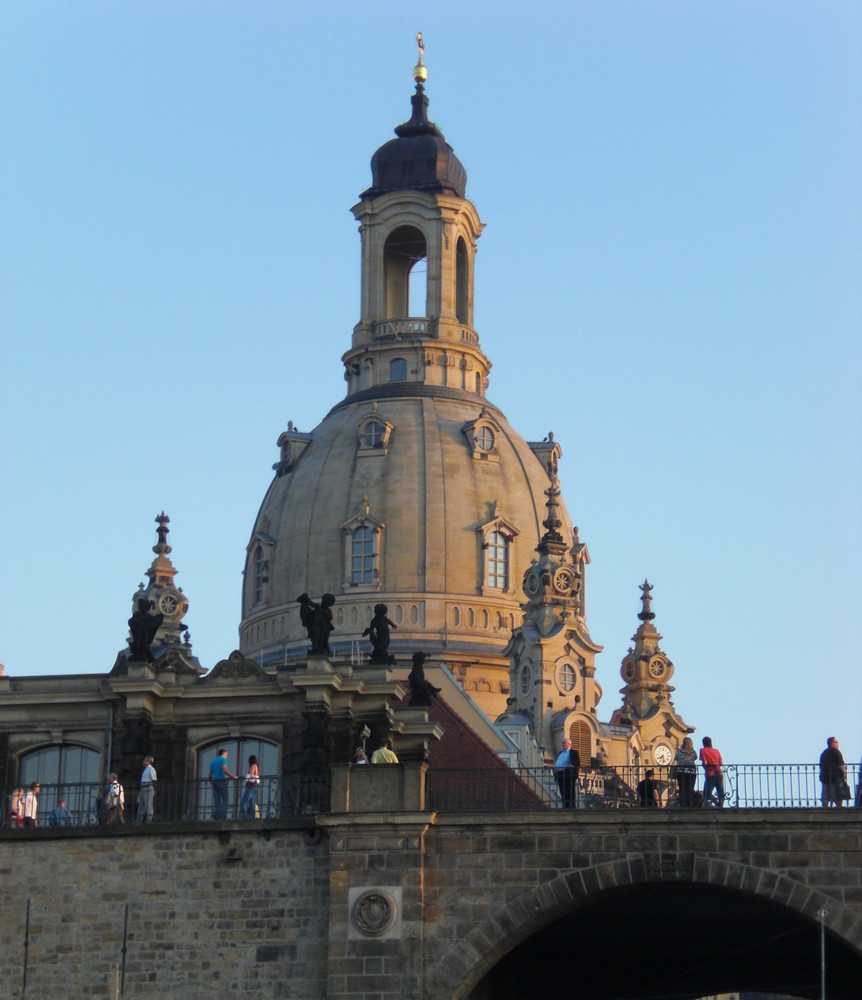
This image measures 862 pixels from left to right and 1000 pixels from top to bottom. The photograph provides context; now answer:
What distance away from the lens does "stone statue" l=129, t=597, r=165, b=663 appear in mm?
58156

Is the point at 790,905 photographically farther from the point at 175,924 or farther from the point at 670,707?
the point at 670,707

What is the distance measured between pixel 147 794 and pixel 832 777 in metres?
13.5

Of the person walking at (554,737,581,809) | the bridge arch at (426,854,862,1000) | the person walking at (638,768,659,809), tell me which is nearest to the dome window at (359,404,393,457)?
the person walking at (554,737,581,809)

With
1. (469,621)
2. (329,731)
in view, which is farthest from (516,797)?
(469,621)

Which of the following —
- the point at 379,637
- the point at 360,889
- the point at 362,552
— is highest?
the point at 362,552

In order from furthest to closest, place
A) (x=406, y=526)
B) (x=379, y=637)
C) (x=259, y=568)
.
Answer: (x=259, y=568)
(x=406, y=526)
(x=379, y=637)

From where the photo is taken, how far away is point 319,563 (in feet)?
352

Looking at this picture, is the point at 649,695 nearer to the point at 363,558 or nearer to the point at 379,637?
the point at 363,558

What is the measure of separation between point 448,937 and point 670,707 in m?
66.3

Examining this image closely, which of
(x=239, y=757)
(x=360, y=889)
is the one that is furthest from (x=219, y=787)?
(x=239, y=757)

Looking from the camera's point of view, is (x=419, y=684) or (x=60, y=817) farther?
(x=419, y=684)

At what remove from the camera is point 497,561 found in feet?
351

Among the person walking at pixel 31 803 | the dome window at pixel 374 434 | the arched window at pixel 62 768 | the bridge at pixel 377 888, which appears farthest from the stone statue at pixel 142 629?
the dome window at pixel 374 434

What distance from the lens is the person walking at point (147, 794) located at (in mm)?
50406
